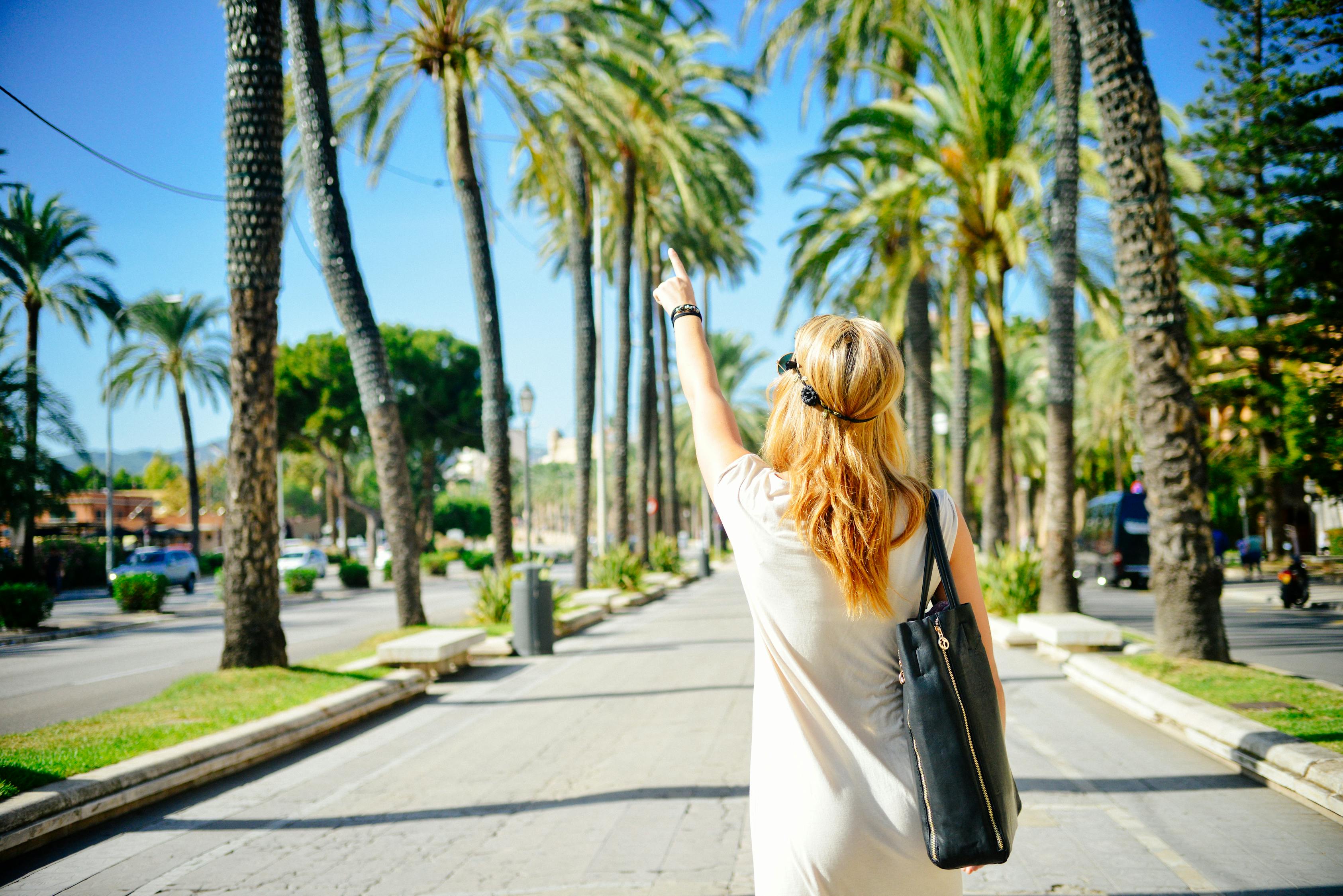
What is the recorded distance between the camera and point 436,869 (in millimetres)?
4953

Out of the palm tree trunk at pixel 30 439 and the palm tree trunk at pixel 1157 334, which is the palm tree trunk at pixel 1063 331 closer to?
the palm tree trunk at pixel 1157 334

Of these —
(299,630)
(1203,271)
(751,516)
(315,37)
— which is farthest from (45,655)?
(1203,271)

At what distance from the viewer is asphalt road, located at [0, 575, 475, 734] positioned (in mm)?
11133

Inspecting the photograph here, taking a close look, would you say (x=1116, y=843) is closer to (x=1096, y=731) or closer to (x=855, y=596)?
(x=1096, y=731)

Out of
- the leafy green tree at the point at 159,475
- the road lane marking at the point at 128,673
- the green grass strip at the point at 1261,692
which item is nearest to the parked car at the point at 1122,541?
the green grass strip at the point at 1261,692

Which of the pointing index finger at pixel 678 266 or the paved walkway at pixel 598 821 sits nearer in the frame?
the pointing index finger at pixel 678 266

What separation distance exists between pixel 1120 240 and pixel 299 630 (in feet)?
55.1

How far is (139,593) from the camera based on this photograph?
981 inches

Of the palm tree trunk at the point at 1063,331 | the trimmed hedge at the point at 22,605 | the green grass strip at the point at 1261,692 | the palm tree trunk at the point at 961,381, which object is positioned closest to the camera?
the green grass strip at the point at 1261,692

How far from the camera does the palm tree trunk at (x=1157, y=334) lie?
9.31m

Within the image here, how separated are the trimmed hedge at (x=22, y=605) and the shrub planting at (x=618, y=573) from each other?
11795 mm

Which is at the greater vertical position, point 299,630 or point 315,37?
point 315,37

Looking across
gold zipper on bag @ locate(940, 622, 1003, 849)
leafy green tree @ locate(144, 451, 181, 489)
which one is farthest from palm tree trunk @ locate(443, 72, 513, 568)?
leafy green tree @ locate(144, 451, 181, 489)

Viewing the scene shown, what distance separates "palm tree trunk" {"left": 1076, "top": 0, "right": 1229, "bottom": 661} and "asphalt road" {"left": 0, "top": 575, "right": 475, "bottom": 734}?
1004cm
